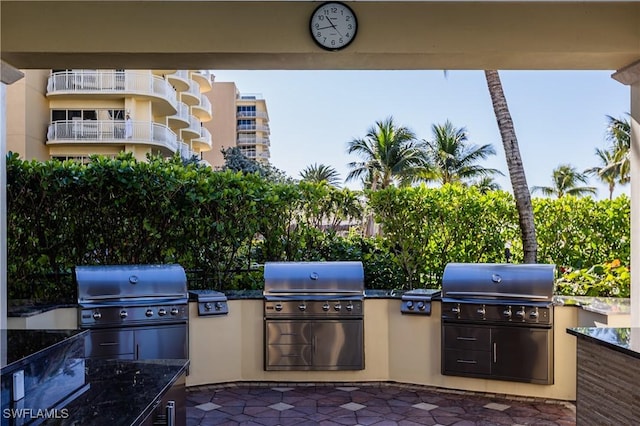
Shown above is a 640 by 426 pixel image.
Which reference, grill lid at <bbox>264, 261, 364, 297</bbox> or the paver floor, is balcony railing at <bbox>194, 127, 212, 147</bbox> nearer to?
grill lid at <bbox>264, 261, 364, 297</bbox>

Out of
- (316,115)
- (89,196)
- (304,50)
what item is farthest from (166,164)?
Result: (316,115)

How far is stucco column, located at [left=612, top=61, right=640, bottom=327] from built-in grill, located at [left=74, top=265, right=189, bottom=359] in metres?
3.63

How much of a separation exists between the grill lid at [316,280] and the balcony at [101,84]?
17268 millimetres

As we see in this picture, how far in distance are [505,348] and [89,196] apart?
4.06 m

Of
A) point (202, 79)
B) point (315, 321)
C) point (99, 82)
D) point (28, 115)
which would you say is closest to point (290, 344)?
point (315, 321)

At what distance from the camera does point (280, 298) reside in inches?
194

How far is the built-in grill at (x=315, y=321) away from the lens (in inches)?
194

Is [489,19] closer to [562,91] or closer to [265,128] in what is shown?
[562,91]

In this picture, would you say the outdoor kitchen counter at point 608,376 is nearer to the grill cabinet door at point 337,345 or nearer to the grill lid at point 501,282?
the grill lid at point 501,282

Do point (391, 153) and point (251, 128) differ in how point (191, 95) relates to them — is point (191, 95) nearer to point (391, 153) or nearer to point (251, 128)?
point (391, 153)

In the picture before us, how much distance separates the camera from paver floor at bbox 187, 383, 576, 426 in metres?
4.15

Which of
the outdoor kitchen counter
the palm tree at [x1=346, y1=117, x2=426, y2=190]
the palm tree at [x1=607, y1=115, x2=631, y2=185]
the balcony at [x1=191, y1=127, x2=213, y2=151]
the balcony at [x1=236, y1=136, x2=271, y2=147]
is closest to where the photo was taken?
the outdoor kitchen counter

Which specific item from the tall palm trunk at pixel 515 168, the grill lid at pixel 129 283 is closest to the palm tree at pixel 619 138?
the tall palm trunk at pixel 515 168

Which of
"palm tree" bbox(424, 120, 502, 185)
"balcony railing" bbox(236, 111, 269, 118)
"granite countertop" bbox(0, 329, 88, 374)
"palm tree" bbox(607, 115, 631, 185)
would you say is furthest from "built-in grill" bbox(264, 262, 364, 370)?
"balcony railing" bbox(236, 111, 269, 118)
